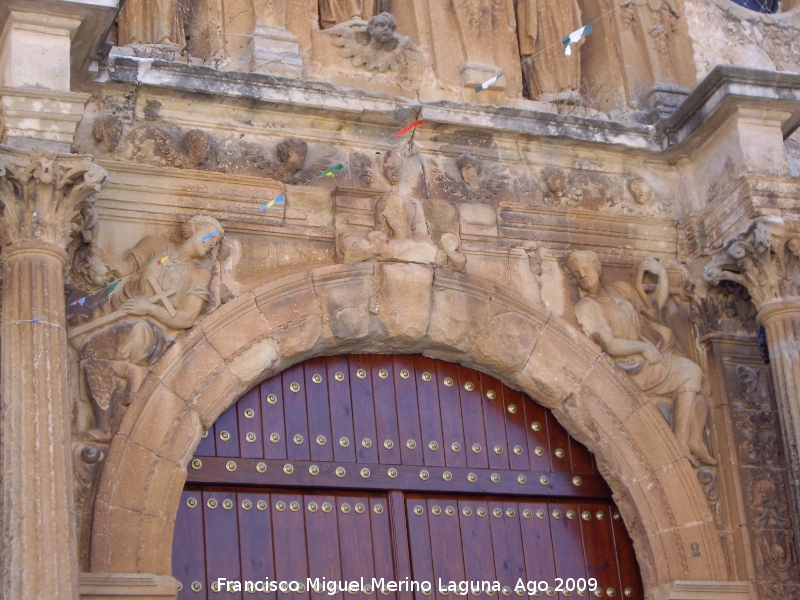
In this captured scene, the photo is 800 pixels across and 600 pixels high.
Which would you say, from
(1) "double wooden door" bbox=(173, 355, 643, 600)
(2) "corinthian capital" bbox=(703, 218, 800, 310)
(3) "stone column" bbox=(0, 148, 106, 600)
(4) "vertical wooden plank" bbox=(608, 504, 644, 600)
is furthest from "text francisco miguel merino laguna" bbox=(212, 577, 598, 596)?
(2) "corinthian capital" bbox=(703, 218, 800, 310)

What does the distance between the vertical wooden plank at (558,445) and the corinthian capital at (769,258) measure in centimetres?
121

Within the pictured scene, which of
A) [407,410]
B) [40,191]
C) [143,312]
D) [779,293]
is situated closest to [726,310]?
[779,293]

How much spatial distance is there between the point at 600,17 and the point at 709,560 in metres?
3.41

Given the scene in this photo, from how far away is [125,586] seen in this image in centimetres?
634

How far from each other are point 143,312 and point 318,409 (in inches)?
39.2

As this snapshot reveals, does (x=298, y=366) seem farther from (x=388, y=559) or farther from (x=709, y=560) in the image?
(x=709, y=560)

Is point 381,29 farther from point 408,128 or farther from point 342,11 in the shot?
point 408,128

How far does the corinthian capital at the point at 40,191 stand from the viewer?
648cm

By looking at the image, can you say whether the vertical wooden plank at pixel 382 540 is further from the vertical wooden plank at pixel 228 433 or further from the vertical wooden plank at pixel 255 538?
the vertical wooden plank at pixel 228 433

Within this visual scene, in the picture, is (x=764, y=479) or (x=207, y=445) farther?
(x=764, y=479)

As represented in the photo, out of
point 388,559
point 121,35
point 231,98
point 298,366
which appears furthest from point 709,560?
point 121,35

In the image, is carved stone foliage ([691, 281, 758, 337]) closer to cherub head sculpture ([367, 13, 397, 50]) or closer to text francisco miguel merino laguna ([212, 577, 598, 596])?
text francisco miguel merino laguna ([212, 577, 598, 596])

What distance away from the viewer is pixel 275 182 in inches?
300

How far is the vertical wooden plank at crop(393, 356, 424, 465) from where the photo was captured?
7.42 meters
